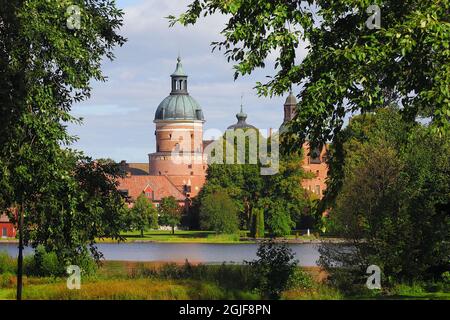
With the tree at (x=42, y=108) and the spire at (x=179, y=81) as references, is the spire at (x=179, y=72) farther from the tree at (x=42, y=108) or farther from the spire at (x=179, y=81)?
the tree at (x=42, y=108)

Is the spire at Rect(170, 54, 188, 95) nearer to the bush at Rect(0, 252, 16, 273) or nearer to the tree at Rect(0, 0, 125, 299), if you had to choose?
the bush at Rect(0, 252, 16, 273)

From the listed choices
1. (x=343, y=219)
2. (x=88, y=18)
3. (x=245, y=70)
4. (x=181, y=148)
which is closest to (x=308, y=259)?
(x=343, y=219)

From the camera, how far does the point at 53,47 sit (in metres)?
15.1

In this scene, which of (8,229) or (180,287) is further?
(8,229)

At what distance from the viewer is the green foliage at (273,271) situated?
20.5 meters

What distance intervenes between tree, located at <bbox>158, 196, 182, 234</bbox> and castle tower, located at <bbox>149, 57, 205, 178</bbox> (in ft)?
Result: 143

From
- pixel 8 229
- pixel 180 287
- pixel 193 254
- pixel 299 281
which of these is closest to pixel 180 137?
pixel 8 229

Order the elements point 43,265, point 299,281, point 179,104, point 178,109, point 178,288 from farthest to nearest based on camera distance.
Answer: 1. point 179,104
2. point 178,109
3. point 43,265
4. point 299,281
5. point 178,288

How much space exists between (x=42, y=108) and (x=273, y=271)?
Answer: 8.37 metres

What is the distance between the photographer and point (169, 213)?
297 feet

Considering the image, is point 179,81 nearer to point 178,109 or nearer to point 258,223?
point 178,109

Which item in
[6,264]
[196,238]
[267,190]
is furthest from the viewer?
[267,190]

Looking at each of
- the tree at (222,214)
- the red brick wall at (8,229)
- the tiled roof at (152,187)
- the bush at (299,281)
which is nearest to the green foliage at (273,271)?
the bush at (299,281)

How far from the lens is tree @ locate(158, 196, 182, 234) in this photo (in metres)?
88.9
